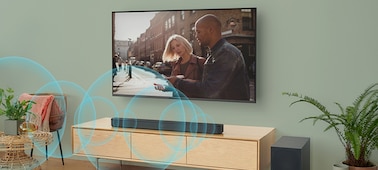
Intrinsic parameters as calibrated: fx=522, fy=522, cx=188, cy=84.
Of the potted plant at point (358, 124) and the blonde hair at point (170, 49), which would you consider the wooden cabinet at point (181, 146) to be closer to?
the potted plant at point (358, 124)

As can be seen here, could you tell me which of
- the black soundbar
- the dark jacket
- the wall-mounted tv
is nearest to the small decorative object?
the black soundbar

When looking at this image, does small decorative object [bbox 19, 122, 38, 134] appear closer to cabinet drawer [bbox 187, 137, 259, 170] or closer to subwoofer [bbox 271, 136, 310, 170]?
cabinet drawer [bbox 187, 137, 259, 170]

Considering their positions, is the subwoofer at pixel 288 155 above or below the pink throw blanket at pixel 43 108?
below

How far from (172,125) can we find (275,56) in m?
1.17

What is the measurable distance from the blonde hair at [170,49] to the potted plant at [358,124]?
3.78 ft

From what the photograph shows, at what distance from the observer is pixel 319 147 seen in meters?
4.83

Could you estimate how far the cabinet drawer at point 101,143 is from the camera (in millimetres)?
5059

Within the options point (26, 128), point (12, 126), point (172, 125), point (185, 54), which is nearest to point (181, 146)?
point (172, 125)

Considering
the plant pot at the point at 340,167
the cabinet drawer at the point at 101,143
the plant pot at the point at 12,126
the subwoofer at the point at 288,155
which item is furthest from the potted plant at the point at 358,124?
the plant pot at the point at 12,126

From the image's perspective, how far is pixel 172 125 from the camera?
4930 mm

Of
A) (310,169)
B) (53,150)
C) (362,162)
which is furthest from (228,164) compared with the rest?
(53,150)

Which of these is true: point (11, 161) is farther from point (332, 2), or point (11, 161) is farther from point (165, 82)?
point (332, 2)

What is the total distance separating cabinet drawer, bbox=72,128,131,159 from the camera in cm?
506

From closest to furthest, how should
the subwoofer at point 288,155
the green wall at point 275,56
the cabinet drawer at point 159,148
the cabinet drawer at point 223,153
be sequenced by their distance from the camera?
1. the subwoofer at point 288,155
2. the cabinet drawer at point 223,153
3. the green wall at point 275,56
4. the cabinet drawer at point 159,148
